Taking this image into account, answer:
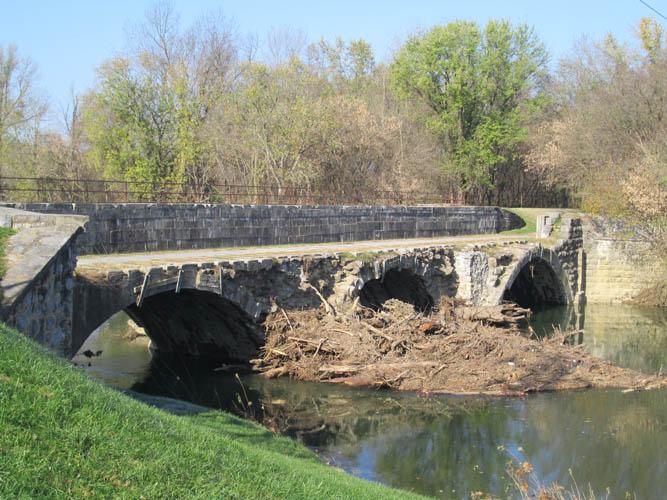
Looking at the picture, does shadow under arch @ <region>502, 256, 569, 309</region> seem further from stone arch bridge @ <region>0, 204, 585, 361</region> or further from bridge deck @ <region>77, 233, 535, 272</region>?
bridge deck @ <region>77, 233, 535, 272</region>

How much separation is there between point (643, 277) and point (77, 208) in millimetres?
22623

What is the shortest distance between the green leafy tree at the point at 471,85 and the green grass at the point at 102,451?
37.0m

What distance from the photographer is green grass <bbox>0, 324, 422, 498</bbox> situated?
517cm

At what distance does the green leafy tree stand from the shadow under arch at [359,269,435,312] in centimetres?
2044

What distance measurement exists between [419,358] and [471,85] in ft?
93.1

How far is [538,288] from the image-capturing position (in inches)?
1258

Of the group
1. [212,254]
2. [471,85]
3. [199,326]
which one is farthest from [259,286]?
[471,85]

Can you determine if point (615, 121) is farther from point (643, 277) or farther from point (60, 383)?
point (60, 383)

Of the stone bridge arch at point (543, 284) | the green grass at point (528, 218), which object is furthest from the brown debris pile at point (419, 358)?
the green grass at point (528, 218)

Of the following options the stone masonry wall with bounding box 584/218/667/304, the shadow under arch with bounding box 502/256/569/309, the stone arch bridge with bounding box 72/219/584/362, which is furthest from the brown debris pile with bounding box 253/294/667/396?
the stone masonry wall with bounding box 584/218/667/304

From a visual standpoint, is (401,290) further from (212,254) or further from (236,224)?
(212,254)

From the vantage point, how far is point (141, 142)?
31.3m

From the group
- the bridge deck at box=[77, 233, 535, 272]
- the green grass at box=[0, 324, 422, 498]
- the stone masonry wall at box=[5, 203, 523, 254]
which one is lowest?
the green grass at box=[0, 324, 422, 498]

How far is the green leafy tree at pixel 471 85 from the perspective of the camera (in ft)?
139
